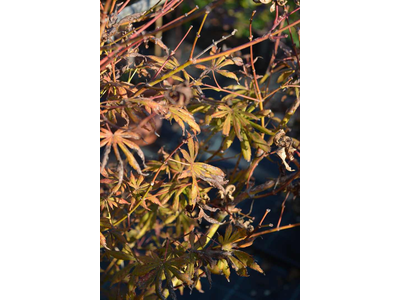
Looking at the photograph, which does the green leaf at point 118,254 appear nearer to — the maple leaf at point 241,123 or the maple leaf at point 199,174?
the maple leaf at point 199,174

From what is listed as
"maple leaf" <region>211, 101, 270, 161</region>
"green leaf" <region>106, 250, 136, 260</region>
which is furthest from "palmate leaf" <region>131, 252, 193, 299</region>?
"maple leaf" <region>211, 101, 270, 161</region>

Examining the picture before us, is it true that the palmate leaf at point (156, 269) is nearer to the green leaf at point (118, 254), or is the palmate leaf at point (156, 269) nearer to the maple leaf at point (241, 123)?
the green leaf at point (118, 254)

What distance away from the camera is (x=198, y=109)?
1.08 m

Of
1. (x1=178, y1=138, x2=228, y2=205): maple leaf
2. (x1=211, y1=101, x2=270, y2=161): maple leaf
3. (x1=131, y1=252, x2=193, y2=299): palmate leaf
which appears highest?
(x1=211, y1=101, x2=270, y2=161): maple leaf

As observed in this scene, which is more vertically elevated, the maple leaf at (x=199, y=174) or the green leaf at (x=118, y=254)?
the maple leaf at (x=199, y=174)

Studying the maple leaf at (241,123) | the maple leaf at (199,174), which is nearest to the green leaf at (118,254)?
the maple leaf at (199,174)

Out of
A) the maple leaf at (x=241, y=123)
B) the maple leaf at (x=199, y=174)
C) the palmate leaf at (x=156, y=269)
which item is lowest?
the palmate leaf at (x=156, y=269)

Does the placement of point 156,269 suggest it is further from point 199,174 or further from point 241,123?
point 241,123

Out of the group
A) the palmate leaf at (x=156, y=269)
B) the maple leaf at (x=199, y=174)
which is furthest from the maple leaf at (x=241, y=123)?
the palmate leaf at (x=156, y=269)

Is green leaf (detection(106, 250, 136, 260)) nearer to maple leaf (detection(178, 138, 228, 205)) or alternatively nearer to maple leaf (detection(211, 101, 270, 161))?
maple leaf (detection(178, 138, 228, 205))

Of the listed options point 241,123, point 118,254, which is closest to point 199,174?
point 241,123
